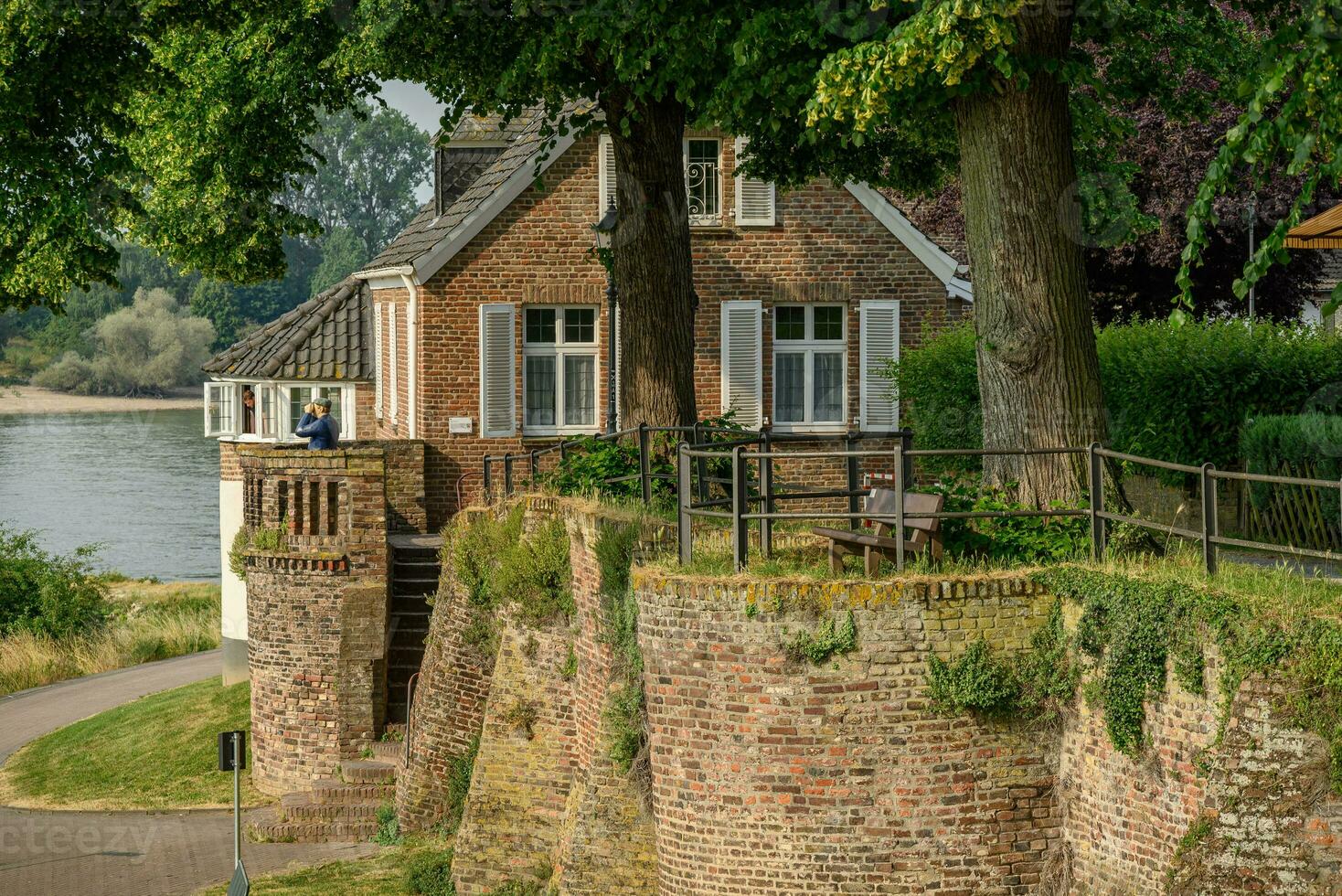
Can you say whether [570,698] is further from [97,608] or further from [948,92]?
[97,608]

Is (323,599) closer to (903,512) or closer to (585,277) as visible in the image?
(585,277)

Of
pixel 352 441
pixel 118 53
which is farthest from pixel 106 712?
pixel 118 53

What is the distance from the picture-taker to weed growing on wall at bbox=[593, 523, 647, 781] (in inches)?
540

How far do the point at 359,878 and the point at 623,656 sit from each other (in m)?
6.34

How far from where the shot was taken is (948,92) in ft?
43.4

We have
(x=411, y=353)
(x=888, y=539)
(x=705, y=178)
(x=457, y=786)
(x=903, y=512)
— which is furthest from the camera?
(x=411, y=353)

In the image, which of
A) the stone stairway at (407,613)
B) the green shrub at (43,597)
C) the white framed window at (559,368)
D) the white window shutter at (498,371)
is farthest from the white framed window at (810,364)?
the green shrub at (43,597)

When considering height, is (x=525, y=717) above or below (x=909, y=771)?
below

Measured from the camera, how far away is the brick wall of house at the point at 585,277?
25359 millimetres

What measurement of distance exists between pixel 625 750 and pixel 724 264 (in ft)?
42.0

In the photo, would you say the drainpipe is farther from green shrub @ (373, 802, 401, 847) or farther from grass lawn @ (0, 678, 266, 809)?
green shrub @ (373, 802, 401, 847)

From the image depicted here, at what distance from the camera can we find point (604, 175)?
25422mm

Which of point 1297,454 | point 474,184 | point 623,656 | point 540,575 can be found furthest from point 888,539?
point 474,184

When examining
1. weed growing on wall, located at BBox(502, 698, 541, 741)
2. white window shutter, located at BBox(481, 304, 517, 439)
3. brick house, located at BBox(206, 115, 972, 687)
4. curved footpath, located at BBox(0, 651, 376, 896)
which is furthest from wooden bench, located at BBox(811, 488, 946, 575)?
white window shutter, located at BBox(481, 304, 517, 439)
